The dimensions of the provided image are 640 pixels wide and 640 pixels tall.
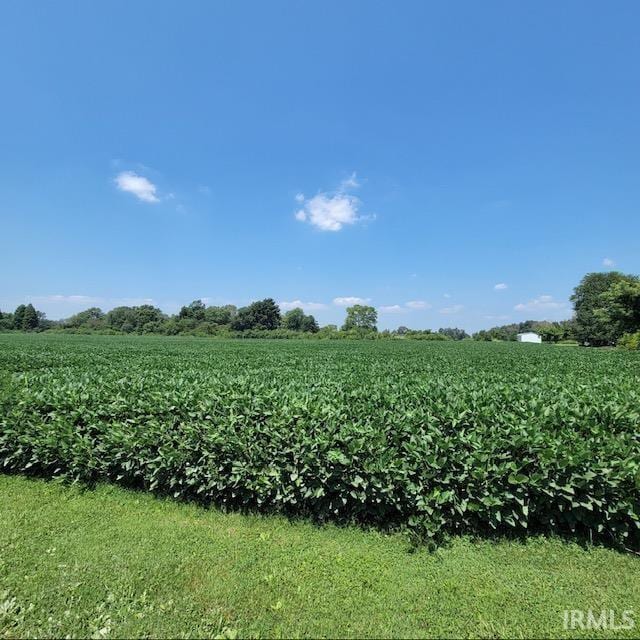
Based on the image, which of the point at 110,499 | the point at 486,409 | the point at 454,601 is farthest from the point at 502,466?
the point at 110,499

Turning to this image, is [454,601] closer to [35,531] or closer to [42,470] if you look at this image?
[35,531]

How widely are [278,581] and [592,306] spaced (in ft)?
290

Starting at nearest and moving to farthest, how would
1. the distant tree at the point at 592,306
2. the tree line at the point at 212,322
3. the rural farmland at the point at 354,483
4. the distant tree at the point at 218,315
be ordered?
the rural farmland at the point at 354,483 → the distant tree at the point at 592,306 → the tree line at the point at 212,322 → the distant tree at the point at 218,315

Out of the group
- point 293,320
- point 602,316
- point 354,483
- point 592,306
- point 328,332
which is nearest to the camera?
point 354,483

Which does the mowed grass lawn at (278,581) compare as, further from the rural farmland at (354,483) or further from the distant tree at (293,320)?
the distant tree at (293,320)

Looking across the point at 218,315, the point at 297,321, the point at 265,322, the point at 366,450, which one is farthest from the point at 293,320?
the point at 366,450

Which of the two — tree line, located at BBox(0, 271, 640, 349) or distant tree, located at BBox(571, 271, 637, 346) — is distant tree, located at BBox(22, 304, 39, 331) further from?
distant tree, located at BBox(571, 271, 637, 346)

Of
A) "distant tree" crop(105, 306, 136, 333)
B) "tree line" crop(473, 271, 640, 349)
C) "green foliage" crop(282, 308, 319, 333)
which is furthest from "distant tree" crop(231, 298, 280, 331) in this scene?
"tree line" crop(473, 271, 640, 349)

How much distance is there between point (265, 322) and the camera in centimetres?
9831

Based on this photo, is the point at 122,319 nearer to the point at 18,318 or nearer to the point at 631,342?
the point at 18,318

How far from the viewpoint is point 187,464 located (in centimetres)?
395

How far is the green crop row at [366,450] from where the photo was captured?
3.19 meters

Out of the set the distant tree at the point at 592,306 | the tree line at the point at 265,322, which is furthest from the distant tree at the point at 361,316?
the distant tree at the point at 592,306

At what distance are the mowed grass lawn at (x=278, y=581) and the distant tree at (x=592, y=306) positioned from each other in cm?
7014
